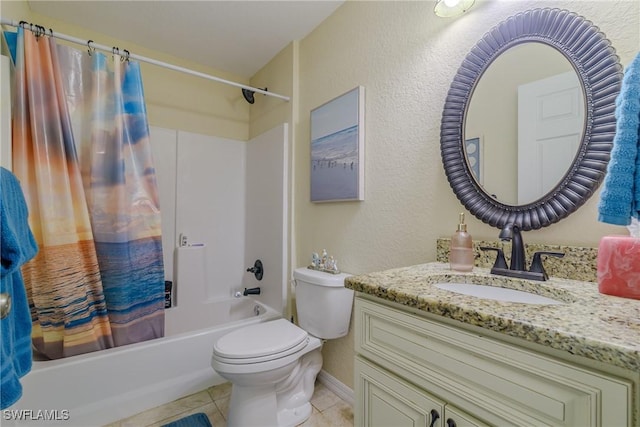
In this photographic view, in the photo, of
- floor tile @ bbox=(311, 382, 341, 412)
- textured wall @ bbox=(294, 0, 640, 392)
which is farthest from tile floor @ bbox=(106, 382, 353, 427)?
textured wall @ bbox=(294, 0, 640, 392)

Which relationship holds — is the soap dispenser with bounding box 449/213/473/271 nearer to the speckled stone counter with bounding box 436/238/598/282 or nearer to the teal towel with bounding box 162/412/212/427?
the speckled stone counter with bounding box 436/238/598/282

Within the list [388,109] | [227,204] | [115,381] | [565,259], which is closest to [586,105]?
[565,259]

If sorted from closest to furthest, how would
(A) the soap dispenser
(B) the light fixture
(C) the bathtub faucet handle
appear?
(A) the soap dispenser
(B) the light fixture
(C) the bathtub faucet handle

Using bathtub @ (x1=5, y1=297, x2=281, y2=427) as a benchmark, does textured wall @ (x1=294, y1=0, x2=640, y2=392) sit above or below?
above

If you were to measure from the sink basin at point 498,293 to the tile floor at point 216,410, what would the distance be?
1.02 metres

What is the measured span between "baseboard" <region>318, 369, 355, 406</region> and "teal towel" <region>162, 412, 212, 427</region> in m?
0.68

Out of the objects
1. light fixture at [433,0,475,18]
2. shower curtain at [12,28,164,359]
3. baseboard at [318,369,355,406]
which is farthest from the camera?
baseboard at [318,369,355,406]

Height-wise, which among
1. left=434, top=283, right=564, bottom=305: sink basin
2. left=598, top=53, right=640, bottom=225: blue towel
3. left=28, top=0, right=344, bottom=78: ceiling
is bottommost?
left=434, top=283, right=564, bottom=305: sink basin

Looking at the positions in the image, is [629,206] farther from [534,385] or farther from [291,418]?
[291,418]

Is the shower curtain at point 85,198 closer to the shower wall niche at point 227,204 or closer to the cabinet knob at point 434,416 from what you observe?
the shower wall niche at point 227,204

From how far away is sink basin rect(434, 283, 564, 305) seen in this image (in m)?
0.79

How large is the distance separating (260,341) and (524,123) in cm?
138

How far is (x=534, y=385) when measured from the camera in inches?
19.8

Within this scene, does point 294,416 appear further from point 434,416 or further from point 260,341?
point 434,416
